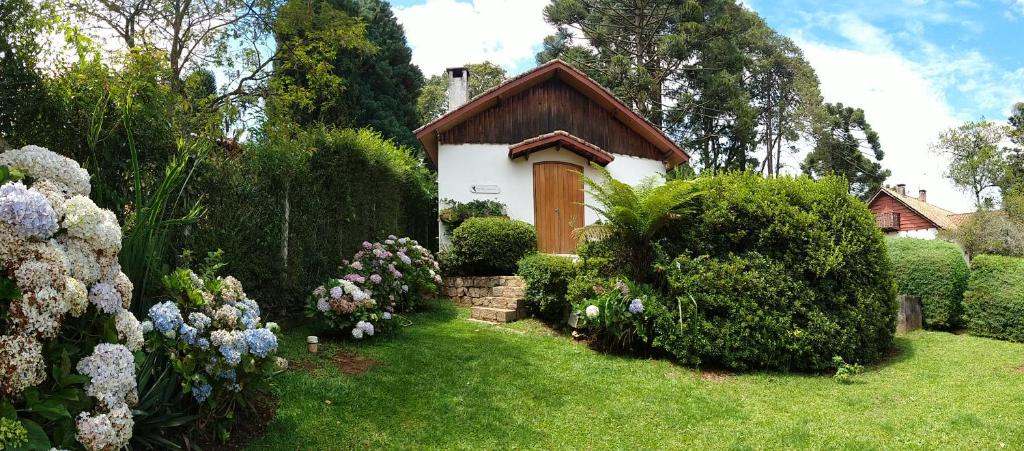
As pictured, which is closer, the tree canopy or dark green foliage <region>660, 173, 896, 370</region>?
dark green foliage <region>660, 173, 896, 370</region>

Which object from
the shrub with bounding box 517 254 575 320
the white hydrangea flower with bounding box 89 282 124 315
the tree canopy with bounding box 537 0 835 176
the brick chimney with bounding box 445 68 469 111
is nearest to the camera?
the white hydrangea flower with bounding box 89 282 124 315

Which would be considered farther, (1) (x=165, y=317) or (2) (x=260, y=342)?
(2) (x=260, y=342)

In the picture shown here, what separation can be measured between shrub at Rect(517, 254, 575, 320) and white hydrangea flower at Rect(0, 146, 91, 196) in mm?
6380

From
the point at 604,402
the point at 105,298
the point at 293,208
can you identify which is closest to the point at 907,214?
the point at 604,402

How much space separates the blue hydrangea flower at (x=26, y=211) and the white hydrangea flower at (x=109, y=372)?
64 centimetres

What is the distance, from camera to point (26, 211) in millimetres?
2350

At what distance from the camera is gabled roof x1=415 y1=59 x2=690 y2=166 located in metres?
13.3

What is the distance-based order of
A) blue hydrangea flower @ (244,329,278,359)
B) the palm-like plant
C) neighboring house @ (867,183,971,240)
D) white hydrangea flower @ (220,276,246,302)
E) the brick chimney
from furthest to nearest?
neighboring house @ (867,183,971,240) < the brick chimney < the palm-like plant < white hydrangea flower @ (220,276,246,302) < blue hydrangea flower @ (244,329,278,359)

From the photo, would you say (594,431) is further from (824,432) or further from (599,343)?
(599,343)

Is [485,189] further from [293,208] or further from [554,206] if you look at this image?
[293,208]

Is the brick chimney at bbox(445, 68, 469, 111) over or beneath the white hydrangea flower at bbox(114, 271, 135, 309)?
over

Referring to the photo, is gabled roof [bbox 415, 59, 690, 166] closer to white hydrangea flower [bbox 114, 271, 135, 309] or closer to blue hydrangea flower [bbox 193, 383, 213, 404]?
blue hydrangea flower [bbox 193, 383, 213, 404]

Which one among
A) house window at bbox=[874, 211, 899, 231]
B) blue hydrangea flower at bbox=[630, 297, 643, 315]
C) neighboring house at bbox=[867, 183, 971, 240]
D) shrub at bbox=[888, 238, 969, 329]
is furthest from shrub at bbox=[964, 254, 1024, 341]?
house window at bbox=[874, 211, 899, 231]

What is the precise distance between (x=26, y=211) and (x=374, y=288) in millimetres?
5198
